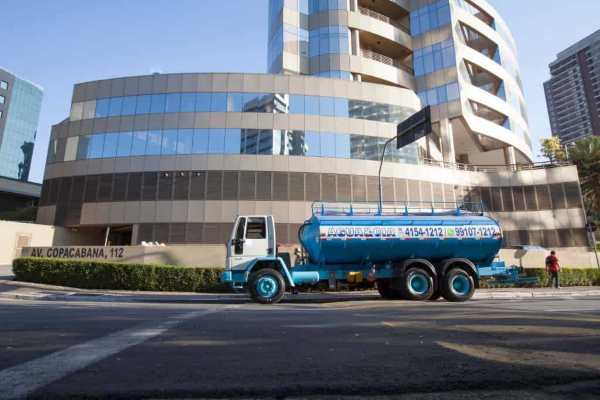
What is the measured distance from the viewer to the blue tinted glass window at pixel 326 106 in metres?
30.3

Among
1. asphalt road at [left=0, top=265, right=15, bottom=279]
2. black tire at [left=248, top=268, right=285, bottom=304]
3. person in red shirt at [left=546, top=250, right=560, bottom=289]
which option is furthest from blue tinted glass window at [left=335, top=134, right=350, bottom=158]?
asphalt road at [left=0, top=265, right=15, bottom=279]

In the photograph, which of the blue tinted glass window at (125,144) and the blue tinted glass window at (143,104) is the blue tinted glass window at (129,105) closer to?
the blue tinted glass window at (143,104)

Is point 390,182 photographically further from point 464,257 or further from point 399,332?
point 399,332

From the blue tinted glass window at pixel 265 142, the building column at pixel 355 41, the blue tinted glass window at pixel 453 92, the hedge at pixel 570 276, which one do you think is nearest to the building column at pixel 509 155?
the blue tinted glass window at pixel 453 92

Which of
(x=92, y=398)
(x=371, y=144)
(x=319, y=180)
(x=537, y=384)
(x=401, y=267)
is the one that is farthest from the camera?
(x=371, y=144)

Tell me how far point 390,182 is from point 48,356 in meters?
28.7

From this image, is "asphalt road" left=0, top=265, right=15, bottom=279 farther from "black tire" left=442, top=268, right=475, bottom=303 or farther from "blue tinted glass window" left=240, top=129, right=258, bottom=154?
"black tire" left=442, top=268, right=475, bottom=303

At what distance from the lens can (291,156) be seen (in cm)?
2875

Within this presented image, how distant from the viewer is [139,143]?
29.2 m

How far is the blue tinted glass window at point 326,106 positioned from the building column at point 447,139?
13.6 m

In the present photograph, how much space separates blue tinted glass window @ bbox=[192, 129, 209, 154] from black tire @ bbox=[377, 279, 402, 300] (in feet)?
67.2

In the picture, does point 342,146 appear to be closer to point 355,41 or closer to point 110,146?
point 355,41

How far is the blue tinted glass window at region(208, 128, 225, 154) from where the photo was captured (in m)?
28.6

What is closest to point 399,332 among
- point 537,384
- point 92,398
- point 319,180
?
point 537,384
